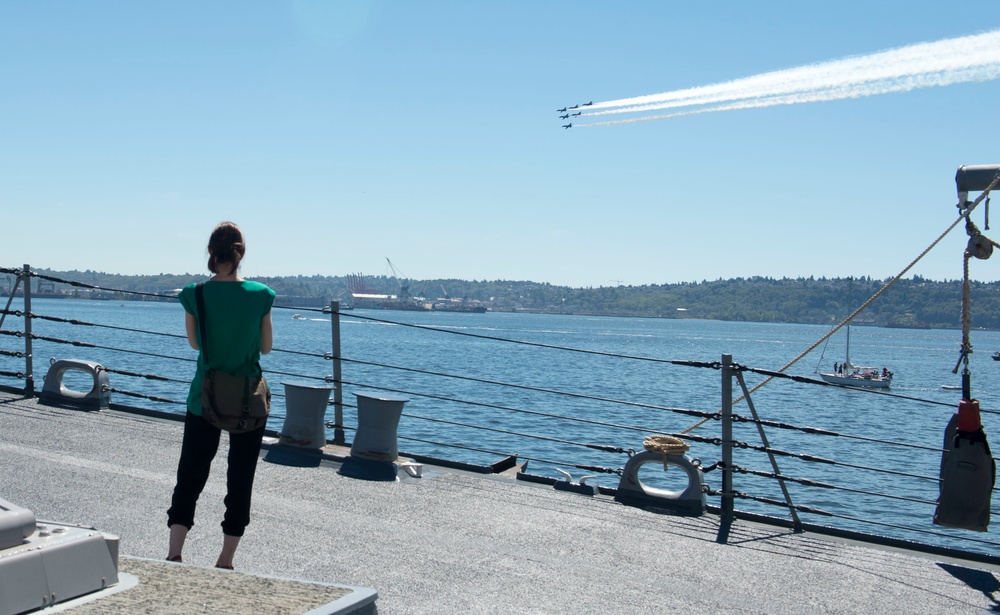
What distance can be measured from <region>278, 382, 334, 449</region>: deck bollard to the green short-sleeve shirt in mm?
3466

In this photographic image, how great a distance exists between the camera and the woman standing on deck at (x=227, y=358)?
4.63 m

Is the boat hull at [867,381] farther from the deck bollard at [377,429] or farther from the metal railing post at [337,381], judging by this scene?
the deck bollard at [377,429]

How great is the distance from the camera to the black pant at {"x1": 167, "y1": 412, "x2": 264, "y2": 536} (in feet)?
15.7

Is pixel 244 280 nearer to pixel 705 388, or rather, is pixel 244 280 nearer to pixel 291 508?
pixel 291 508

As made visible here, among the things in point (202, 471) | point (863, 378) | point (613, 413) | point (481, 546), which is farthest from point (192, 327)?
point (863, 378)

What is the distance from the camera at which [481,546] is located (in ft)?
19.0

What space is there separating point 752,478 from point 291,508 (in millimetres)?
19064

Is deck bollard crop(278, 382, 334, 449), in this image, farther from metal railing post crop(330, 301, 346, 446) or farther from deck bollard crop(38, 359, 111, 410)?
deck bollard crop(38, 359, 111, 410)

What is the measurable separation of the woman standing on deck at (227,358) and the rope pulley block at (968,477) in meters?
4.66

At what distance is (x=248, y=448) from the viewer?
4.79 meters

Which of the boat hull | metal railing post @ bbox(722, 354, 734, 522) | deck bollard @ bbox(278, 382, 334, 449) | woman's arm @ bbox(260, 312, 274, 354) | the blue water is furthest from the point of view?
the boat hull

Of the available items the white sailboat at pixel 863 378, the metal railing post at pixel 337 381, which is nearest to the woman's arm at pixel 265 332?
the metal railing post at pixel 337 381

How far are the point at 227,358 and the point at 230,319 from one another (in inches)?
7.7

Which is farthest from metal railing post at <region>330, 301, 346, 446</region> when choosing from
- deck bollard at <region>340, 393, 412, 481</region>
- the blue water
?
deck bollard at <region>340, 393, 412, 481</region>
